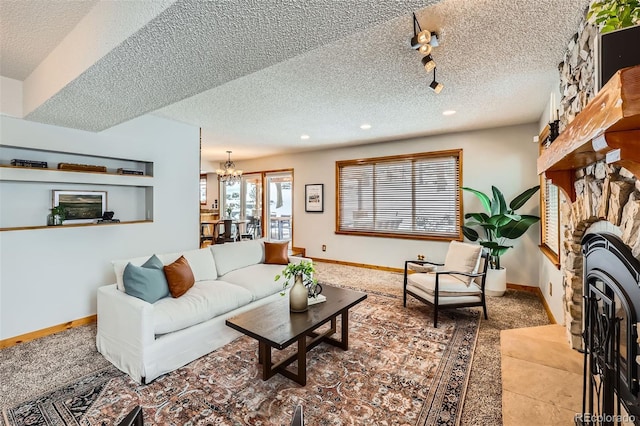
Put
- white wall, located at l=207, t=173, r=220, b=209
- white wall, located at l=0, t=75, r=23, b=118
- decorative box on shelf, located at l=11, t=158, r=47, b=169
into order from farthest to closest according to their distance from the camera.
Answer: white wall, located at l=207, t=173, r=220, b=209, decorative box on shelf, located at l=11, t=158, r=47, b=169, white wall, located at l=0, t=75, r=23, b=118

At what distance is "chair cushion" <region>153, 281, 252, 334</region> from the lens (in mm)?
2285

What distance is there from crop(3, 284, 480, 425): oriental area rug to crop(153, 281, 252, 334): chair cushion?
0.35 meters

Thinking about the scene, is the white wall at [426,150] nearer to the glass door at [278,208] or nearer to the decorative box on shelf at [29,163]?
the glass door at [278,208]

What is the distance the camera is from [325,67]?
8.55ft

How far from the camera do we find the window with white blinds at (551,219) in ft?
10.8

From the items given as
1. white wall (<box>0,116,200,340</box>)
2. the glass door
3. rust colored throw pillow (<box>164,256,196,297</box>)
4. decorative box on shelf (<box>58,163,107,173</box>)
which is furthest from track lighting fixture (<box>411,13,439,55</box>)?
the glass door

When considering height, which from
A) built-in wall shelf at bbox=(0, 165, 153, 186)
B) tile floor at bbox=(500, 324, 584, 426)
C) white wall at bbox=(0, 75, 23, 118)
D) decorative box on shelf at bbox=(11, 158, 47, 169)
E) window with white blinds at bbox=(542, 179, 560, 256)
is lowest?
tile floor at bbox=(500, 324, 584, 426)

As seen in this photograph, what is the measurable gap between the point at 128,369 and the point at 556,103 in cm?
452

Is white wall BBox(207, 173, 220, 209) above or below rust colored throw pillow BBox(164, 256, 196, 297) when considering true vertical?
above

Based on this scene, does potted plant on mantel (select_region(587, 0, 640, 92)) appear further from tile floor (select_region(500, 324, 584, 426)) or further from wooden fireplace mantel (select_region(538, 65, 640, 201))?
tile floor (select_region(500, 324, 584, 426))

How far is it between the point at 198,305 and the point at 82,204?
2152 mm

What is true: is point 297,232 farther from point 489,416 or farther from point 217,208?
point 489,416

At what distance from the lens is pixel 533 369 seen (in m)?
1.93

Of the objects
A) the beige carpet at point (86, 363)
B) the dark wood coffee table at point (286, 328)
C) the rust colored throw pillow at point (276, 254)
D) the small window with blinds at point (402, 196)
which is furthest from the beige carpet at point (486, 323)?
the rust colored throw pillow at point (276, 254)
